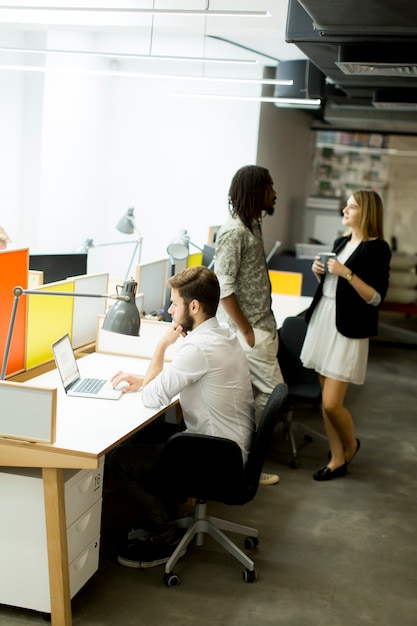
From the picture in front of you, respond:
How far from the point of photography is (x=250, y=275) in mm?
4219

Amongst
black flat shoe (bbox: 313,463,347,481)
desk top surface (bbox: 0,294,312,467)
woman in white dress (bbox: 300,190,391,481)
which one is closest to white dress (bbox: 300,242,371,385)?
woman in white dress (bbox: 300,190,391,481)

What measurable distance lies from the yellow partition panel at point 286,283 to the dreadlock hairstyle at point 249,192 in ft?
10.5

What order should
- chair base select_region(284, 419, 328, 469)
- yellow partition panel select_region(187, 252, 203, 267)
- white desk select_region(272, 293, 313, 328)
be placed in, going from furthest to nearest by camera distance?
white desk select_region(272, 293, 313, 328) → yellow partition panel select_region(187, 252, 203, 267) → chair base select_region(284, 419, 328, 469)

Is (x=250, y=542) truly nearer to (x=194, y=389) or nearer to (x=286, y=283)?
(x=194, y=389)

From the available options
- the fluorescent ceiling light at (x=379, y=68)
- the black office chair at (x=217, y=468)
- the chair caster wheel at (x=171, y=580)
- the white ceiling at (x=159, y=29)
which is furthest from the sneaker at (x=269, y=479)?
the white ceiling at (x=159, y=29)

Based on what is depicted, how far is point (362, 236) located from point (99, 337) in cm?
160

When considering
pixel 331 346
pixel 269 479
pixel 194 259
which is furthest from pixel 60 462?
pixel 194 259

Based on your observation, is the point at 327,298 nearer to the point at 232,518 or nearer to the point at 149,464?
the point at 232,518

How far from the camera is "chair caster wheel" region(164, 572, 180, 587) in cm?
331

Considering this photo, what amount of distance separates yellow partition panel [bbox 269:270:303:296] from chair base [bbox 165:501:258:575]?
392 centimetres

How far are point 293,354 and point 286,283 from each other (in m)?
2.36

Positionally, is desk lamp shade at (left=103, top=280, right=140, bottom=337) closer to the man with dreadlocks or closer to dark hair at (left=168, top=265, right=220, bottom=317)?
dark hair at (left=168, top=265, right=220, bottom=317)

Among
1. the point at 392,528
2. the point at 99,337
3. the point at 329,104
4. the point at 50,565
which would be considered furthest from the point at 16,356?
the point at 329,104

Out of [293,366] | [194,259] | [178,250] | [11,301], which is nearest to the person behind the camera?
[11,301]
